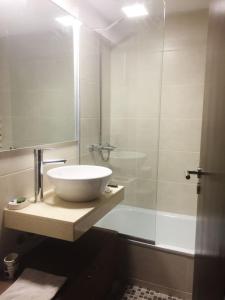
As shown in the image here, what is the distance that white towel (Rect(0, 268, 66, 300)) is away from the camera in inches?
44.3

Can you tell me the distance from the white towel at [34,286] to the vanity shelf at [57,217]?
0.21m

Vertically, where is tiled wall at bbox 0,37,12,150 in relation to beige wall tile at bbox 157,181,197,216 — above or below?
above

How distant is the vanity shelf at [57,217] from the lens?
4.12 feet

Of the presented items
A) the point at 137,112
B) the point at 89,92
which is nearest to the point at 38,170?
the point at 89,92

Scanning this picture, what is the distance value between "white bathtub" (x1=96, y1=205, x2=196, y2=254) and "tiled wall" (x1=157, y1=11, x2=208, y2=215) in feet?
0.42

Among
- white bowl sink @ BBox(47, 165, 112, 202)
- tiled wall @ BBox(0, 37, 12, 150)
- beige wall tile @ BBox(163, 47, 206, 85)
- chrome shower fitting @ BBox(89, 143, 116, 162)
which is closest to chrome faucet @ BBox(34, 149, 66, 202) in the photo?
white bowl sink @ BBox(47, 165, 112, 202)

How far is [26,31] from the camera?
155 cm

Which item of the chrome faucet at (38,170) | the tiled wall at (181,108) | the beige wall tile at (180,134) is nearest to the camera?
the chrome faucet at (38,170)

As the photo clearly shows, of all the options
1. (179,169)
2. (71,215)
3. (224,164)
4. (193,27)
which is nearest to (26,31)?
(71,215)

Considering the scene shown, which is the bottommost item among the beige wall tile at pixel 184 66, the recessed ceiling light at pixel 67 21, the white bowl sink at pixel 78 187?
the white bowl sink at pixel 78 187

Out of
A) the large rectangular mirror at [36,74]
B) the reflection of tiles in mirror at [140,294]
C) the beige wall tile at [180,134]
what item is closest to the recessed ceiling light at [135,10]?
the large rectangular mirror at [36,74]

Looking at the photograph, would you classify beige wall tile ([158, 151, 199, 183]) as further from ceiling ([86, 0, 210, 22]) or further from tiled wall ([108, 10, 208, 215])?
ceiling ([86, 0, 210, 22])

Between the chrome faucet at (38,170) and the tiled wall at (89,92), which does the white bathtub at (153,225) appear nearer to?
the tiled wall at (89,92)

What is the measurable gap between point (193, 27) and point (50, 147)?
1.79m
